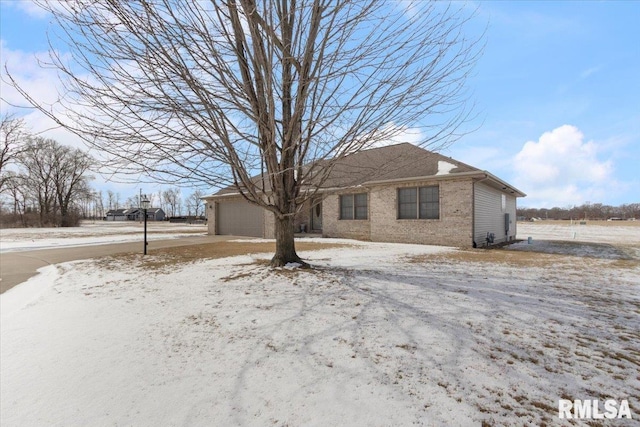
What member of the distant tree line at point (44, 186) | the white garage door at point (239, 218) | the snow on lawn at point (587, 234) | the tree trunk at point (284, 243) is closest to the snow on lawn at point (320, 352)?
the tree trunk at point (284, 243)

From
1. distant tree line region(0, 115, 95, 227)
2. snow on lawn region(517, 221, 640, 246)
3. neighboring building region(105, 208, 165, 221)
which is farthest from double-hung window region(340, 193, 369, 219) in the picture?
neighboring building region(105, 208, 165, 221)

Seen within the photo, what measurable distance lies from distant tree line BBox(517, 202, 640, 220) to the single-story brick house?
74519 mm

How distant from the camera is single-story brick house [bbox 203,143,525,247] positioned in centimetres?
1203

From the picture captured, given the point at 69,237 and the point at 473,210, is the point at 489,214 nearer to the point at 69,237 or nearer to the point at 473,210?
the point at 473,210

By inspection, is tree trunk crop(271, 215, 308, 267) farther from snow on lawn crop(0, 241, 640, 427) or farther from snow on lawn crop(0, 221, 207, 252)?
snow on lawn crop(0, 221, 207, 252)

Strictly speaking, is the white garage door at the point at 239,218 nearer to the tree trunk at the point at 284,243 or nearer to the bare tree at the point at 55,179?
the tree trunk at the point at 284,243

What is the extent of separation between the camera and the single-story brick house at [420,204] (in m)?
12.0

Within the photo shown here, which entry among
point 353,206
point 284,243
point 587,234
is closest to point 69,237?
point 353,206

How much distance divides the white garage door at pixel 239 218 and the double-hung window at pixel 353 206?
5.57 metres

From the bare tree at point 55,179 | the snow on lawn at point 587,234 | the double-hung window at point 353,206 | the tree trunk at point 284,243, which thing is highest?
the bare tree at point 55,179

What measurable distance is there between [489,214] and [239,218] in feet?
50.1

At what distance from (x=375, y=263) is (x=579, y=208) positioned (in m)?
97.8

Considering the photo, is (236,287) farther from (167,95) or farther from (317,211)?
(317,211)

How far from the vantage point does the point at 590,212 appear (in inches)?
2945
